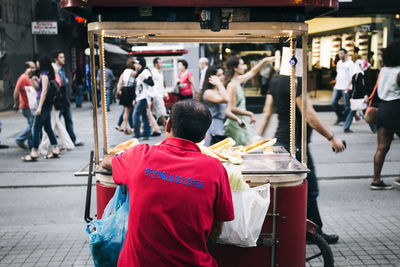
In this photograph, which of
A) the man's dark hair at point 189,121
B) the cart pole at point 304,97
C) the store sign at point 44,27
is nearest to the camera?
the man's dark hair at point 189,121

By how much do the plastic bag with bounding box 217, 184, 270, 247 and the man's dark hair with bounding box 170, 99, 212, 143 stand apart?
0.60 meters

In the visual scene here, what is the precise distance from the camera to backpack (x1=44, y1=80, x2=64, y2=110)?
27.3 feet

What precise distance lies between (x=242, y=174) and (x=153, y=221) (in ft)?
3.42

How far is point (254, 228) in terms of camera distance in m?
2.87

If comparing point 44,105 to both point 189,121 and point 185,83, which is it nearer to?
point 185,83

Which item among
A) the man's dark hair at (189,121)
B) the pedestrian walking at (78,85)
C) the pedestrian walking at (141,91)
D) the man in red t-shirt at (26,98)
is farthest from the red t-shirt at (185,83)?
the man's dark hair at (189,121)

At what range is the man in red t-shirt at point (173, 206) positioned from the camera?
2.20 metres

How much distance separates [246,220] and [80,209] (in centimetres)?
361

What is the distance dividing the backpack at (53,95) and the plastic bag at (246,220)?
626cm

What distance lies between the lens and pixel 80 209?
5902 mm

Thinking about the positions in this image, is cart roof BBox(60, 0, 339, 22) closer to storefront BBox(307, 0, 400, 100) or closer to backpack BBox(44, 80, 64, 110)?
backpack BBox(44, 80, 64, 110)

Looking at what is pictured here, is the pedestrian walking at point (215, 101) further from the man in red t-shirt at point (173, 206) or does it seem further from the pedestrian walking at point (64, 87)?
the pedestrian walking at point (64, 87)

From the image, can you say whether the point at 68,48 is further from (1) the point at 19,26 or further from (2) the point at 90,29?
(2) the point at 90,29

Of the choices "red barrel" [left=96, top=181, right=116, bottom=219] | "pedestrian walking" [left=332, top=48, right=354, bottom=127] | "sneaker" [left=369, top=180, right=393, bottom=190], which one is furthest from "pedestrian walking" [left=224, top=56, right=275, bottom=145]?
"pedestrian walking" [left=332, top=48, right=354, bottom=127]
